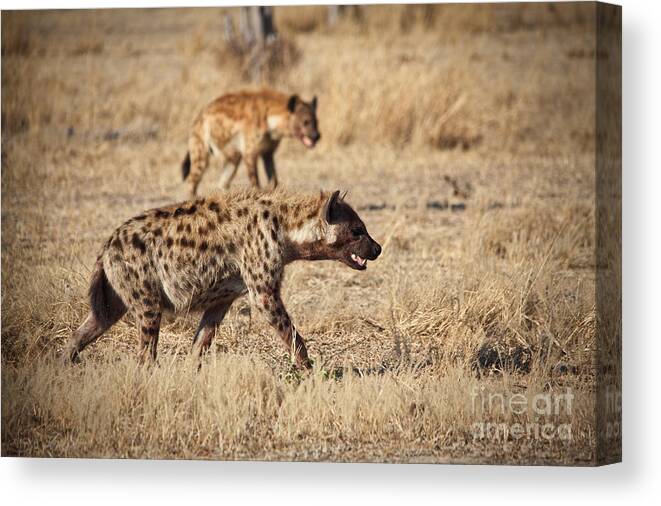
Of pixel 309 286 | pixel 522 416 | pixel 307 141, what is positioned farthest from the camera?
pixel 307 141

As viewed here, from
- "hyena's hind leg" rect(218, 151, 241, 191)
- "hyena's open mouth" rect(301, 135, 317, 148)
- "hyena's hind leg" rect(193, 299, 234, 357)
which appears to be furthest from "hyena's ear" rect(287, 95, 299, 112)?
"hyena's hind leg" rect(193, 299, 234, 357)

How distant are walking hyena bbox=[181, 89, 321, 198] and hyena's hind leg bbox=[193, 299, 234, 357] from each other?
4.50 metres

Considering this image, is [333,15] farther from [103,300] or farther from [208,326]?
[103,300]

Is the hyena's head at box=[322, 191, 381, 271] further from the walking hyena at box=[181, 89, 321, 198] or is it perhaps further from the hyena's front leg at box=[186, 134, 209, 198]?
the hyena's front leg at box=[186, 134, 209, 198]

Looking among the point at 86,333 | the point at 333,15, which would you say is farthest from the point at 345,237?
the point at 333,15

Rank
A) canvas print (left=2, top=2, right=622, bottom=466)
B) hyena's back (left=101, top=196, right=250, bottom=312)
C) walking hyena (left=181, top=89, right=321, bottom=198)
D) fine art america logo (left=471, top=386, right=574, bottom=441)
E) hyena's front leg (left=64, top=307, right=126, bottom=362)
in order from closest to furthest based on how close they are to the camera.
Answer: fine art america logo (left=471, top=386, right=574, bottom=441) < canvas print (left=2, top=2, right=622, bottom=466) < hyena's back (left=101, top=196, right=250, bottom=312) < hyena's front leg (left=64, top=307, right=126, bottom=362) < walking hyena (left=181, top=89, right=321, bottom=198)

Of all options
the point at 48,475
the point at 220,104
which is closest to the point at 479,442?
the point at 48,475

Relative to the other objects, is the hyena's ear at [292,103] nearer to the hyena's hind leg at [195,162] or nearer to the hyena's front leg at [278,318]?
→ the hyena's hind leg at [195,162]

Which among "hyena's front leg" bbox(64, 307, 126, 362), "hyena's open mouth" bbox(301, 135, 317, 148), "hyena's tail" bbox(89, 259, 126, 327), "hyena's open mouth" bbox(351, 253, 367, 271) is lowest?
"hyena's front leg" bbox(64, 307, 126, 362)

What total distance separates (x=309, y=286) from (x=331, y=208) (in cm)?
191

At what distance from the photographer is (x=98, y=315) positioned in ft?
28.2

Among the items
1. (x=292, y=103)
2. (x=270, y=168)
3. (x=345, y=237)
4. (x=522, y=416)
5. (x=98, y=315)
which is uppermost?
(x=292, y=103)

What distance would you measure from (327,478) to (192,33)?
1058 centimetres

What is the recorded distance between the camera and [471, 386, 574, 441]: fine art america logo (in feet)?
26.5
